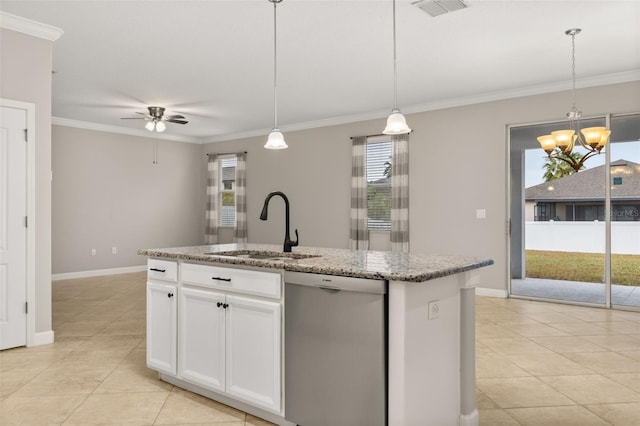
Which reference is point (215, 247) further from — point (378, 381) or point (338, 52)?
point (338, 52)

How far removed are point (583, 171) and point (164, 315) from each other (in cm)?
487

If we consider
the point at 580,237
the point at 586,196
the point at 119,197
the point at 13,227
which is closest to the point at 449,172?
the point at 586,196

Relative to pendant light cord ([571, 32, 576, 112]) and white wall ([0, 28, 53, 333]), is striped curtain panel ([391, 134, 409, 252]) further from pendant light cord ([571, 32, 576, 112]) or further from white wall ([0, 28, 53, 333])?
white wall ([0, 28, 53, 333])

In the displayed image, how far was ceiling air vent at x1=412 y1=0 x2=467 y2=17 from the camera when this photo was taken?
3262 mm

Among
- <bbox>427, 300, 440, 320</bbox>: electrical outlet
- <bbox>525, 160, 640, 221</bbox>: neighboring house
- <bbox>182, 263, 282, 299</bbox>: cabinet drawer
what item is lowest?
<bbox>427, 300, 440, 320</bbox>: electrical outlet

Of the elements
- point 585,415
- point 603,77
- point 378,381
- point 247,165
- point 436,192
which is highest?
point 603,77

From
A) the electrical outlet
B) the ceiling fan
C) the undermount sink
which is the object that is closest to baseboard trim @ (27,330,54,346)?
the undermount sink

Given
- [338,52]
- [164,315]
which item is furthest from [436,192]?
[164,315]

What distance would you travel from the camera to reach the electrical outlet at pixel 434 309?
198cm

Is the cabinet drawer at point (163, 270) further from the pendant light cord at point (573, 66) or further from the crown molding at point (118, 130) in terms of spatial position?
the crown molding at point (118, 130)

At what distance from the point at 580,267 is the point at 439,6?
370 centimetres

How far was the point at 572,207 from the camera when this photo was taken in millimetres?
5375

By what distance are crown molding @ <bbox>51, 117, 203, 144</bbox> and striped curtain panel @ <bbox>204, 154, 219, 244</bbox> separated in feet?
2.09

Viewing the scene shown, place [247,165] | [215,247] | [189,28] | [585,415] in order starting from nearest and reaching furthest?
[585,415], [215,247], [189,28], [247,165]
